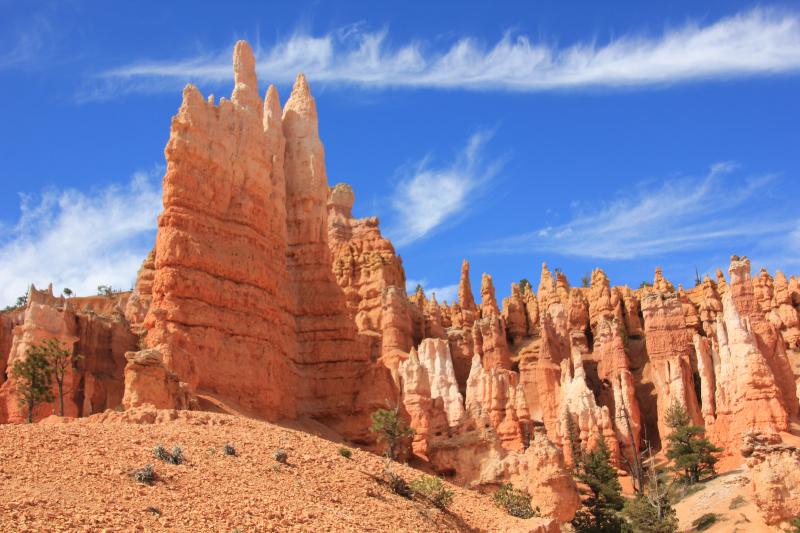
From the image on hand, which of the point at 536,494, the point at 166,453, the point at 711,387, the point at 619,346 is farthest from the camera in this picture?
the point at 619,346

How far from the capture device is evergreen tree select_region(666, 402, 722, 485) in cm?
5444

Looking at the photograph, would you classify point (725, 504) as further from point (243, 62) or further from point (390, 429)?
point (243, 62)

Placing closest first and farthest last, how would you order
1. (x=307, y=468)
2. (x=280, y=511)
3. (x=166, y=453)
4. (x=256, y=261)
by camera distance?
(x=280, y=511) < (x=166, y=453) < (x=307, y=468) < (x=256, y=261)

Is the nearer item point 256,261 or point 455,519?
point 455,519

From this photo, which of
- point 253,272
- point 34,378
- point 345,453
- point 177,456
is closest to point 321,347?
point 253,272

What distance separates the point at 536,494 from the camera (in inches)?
1350

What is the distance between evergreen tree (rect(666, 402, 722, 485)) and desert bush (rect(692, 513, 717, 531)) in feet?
30.9

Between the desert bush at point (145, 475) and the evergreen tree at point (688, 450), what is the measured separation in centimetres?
3734

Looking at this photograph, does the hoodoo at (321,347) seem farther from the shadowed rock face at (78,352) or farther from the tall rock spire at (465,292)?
the tall rock spire at (465,292)

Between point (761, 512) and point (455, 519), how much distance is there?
10825mm

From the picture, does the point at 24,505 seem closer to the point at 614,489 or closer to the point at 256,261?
the point at 256,261

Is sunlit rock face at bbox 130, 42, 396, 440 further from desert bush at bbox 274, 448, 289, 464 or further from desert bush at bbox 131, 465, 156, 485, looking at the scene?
desert bush at bbox 131, 465, 156, 485

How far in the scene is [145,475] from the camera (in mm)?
23266

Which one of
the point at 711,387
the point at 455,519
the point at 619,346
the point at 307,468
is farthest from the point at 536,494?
the point at 619,346
